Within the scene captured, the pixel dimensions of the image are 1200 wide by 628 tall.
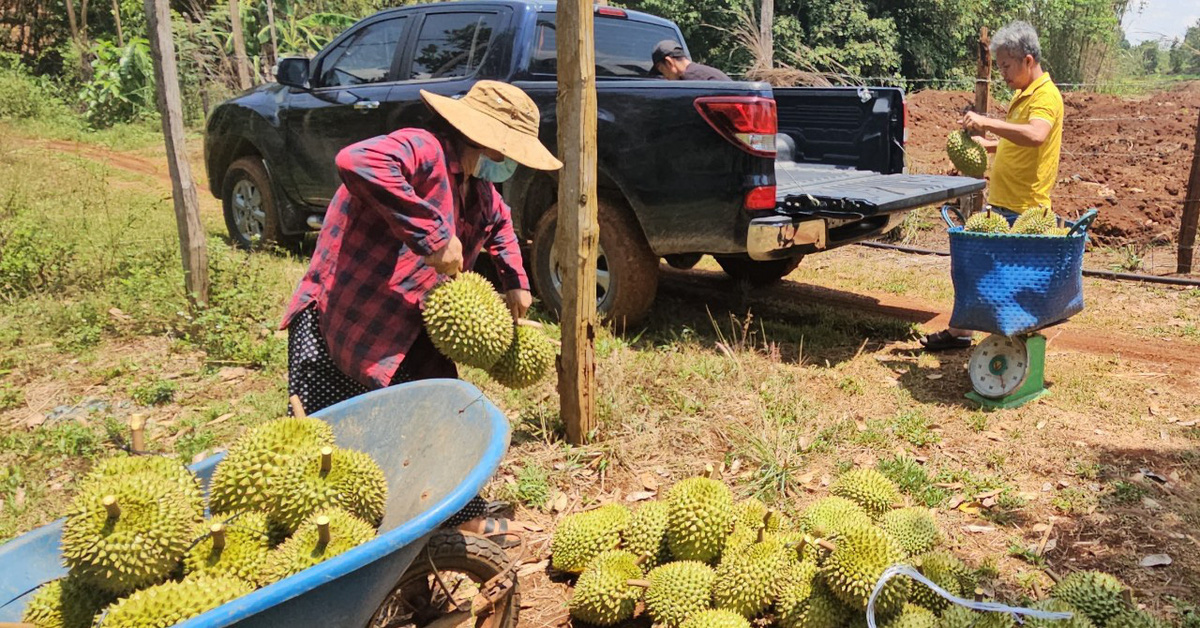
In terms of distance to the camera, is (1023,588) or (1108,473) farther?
(1108,473)

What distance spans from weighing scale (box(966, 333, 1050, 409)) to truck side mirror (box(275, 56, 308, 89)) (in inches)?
212

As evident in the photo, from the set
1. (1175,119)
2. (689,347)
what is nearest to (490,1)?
(689,347)

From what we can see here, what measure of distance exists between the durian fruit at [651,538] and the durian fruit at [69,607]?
1730 mm

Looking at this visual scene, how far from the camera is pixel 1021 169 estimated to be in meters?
5.14

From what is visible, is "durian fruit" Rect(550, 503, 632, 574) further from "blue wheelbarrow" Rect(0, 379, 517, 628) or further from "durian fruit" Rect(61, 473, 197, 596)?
"durian fruit" Rect(61, 473, 197, 596)

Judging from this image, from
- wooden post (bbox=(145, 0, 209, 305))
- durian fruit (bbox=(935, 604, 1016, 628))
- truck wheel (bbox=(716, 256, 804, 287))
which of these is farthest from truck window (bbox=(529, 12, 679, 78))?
durian fruit (bbox=(935, 604, 1016, 628))

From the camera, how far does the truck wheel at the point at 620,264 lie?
216 inches

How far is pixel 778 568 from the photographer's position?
2.69m

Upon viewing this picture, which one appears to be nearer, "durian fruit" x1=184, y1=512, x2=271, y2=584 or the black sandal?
"durian fruit" x1=184, y1=512, x2=271, y2=584

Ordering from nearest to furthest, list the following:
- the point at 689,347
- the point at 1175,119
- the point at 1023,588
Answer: the point at 1023,588, the point at 689,347, the point at 1175,119

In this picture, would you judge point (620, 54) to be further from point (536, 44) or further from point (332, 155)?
point (332, 155)

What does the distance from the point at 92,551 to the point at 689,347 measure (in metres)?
4.14

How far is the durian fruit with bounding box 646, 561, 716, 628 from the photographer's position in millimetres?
2711

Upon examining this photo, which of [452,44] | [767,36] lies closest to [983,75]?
[452,44]
